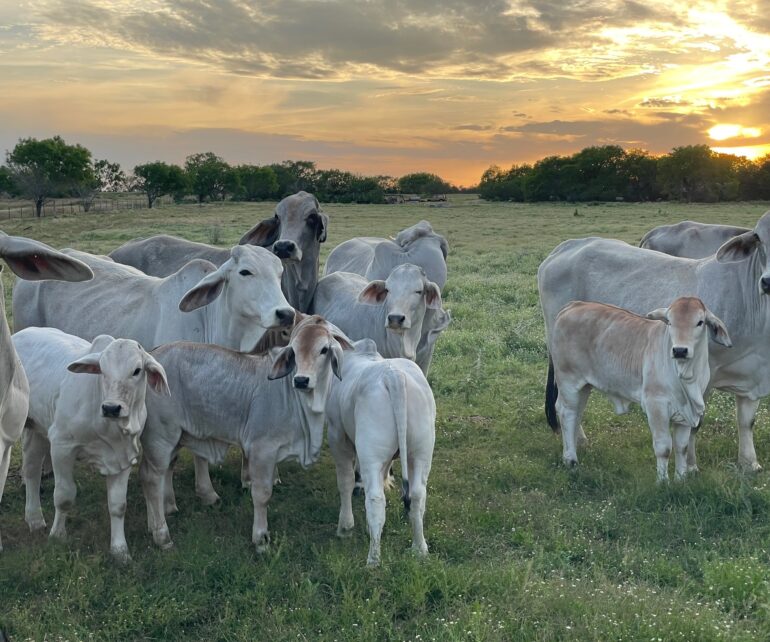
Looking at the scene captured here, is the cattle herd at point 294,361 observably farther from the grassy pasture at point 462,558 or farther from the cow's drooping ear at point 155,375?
the grassy pasture at point 462,558

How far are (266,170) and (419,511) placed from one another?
290 feet

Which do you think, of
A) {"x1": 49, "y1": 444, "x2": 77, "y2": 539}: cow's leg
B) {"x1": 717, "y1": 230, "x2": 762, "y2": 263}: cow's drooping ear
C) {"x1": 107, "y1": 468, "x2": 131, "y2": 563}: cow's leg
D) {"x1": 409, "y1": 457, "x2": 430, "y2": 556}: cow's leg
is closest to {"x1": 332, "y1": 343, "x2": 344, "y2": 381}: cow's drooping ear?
{"x1": 409, "y1": 457, "x2": 430, "y2": 556}: cow's leg

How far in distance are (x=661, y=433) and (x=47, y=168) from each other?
223ft

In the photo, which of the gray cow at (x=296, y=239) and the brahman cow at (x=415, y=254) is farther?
the brahman cow at (x=415, y=254)

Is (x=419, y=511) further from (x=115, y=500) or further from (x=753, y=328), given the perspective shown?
(x=753, y=328)

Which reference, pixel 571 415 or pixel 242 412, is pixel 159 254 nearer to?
pixel 242 412

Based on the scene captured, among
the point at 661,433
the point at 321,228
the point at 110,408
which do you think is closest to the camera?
the point at 110,408

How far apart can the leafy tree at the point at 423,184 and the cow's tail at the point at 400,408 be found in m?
75.9

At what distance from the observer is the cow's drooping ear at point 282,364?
17.3ft

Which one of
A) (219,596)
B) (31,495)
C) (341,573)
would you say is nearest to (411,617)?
(341,573)

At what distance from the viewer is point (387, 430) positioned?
4984 millimetres

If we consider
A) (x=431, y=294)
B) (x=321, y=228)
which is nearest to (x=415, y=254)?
(x=321, y=228)

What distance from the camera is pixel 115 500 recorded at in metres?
5.35

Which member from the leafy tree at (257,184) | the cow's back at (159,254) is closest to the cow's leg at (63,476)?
the cow's back at (159,254)
